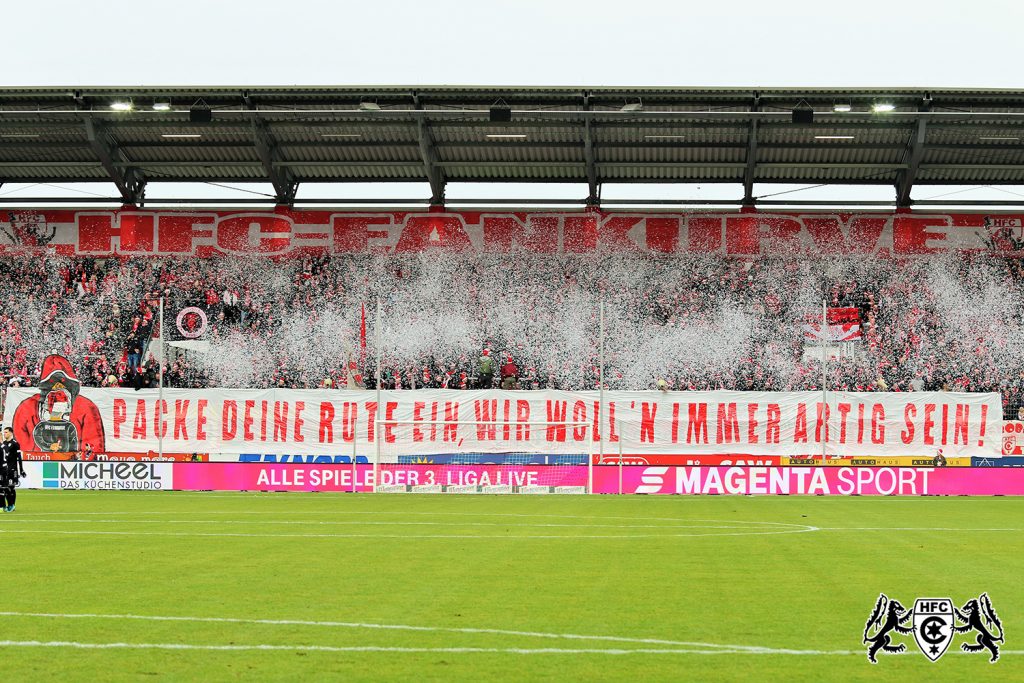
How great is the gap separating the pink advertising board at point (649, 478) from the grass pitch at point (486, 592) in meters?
7.67

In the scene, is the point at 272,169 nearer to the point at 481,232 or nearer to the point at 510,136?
the point at 481,232

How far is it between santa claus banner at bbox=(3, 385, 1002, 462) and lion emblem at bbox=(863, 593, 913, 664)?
1011 inches

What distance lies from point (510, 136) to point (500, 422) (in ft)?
42.7

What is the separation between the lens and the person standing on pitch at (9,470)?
82.5 feet

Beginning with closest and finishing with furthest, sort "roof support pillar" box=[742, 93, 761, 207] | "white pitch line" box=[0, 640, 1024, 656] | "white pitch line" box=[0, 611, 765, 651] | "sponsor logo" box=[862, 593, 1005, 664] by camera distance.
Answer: "sponsor logo" box=[862, 593, 1005, 664] < "white pitch line" box=[0, 640, 1024, 656] < "white pitch line" box=[0, 611, 765, 651] < "roof support pillar" box=[742, 93, 761, 207]

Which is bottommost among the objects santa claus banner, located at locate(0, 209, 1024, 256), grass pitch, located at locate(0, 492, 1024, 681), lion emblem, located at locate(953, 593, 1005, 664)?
grass pitch, located at locate(0, 492, 1024, 681)

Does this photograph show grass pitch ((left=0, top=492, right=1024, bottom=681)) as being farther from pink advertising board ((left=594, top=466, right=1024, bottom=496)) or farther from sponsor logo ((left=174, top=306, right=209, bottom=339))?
sponsor logo ((left=174, top=306, right=209, bottom=339))

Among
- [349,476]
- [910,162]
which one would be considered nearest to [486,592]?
[349,476]

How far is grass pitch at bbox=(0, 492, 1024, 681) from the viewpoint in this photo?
363 inches

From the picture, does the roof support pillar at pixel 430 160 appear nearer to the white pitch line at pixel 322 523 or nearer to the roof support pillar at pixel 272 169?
the roof support pillar at pixel 272 169

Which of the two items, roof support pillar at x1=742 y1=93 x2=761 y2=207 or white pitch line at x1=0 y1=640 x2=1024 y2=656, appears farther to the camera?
roof support pillar at x1=742 y1=93 x2=761 y2=207

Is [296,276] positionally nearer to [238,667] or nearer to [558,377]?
[558,377]

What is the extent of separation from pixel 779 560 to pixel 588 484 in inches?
697

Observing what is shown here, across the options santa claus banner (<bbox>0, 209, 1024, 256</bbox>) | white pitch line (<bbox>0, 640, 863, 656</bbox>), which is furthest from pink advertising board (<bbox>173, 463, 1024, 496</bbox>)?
white pitch line (<bbox>0, 640, 863, 656</bbox>)
